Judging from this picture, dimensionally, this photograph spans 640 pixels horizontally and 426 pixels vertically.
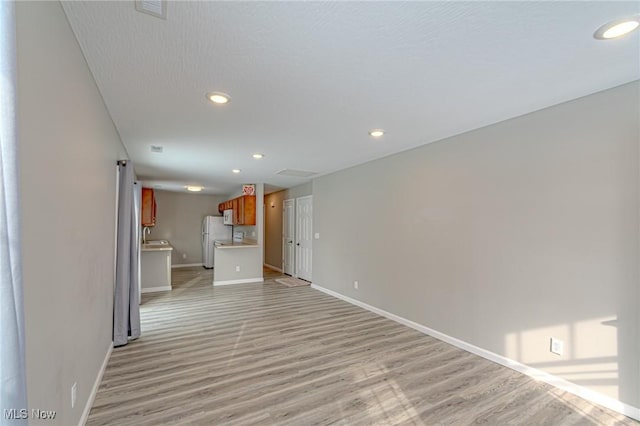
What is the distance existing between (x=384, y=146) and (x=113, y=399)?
3840 millimetres

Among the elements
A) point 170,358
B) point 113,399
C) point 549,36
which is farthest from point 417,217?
point 113,399

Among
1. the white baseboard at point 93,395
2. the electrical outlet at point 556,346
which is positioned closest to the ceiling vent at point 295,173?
the white baseboard at point 93,395

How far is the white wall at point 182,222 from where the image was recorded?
30.0ft

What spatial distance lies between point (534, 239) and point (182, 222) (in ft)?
31.1

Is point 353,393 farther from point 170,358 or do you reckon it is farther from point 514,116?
point 514,116

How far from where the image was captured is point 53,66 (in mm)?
1352

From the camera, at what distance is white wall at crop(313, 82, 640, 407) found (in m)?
2.17

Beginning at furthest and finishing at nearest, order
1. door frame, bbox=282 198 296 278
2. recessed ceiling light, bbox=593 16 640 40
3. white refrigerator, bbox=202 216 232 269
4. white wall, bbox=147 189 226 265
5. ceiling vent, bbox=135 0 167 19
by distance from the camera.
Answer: white wall, bbox=147 189 226 265
white refrigerator, bbox=202 216 232 269
door frame, bbox=282 198 296 278
recessed ceiling light, bbox=593 16 640 40
ceiling vent, bbox=135 0 167 19

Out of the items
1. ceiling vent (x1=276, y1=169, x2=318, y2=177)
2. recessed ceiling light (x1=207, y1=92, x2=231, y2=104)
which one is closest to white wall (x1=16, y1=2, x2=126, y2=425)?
recessed ceiling light (x1=207, y1=92, x2=231, y2=104)

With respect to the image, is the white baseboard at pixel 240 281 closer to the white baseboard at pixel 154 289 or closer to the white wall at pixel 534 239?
the white baseboard at pixel 154 289

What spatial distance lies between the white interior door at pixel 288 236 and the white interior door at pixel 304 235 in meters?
0.29

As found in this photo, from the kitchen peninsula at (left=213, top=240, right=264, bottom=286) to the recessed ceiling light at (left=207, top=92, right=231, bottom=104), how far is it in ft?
14.7

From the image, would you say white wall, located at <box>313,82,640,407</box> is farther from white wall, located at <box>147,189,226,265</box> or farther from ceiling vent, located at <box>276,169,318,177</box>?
white wall, located at <box>147,189,226,265</box>

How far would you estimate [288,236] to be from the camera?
7.92 metres
